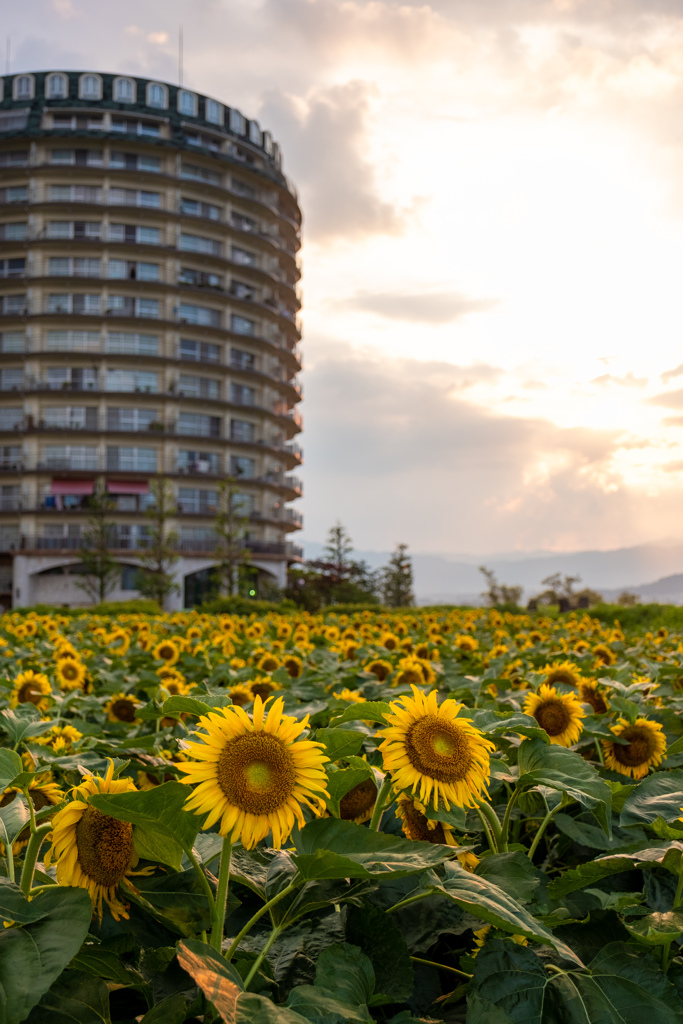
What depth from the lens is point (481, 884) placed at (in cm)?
110

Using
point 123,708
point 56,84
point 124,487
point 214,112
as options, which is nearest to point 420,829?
point 123,708

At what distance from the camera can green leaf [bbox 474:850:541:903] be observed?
3.86ft

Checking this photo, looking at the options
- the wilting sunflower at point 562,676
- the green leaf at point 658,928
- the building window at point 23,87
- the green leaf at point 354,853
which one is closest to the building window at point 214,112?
the building window at point 23,87

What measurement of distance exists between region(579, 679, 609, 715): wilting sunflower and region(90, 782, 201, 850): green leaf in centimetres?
192

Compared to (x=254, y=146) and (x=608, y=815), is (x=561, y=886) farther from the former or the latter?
(x=254, y=146)

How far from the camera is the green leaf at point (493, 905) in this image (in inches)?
39.0

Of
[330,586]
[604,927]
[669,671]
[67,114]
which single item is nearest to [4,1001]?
[604,927]

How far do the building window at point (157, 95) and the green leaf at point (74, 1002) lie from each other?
58.0m

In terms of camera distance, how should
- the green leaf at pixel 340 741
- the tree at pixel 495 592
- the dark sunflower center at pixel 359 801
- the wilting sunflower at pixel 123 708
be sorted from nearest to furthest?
the green leaf at pixel 340 741
the dark sunflower center at pixel 359 801
the wilting sunflower at pixel 123 708
the tree at pixel 495 592

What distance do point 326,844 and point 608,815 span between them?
68 cm

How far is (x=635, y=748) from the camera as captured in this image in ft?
7.12

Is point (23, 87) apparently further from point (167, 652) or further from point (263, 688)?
point (263, 688)

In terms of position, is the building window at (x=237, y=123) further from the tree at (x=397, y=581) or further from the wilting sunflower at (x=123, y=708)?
the wilting sunflower at (x=123, y=708)

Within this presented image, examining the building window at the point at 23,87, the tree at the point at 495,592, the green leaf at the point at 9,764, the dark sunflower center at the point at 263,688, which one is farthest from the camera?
the building window at the point at 23,87
